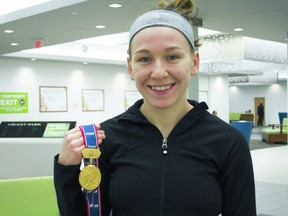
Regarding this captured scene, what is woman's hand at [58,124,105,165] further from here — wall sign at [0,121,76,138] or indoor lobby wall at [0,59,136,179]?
indoor lobby wall at [0,59,136,179]

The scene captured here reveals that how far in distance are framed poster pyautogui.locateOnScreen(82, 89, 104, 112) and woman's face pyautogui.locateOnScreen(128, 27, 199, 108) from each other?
17.0m

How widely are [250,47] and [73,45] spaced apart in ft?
22.6

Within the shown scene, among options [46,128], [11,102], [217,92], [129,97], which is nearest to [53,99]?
[11,102]

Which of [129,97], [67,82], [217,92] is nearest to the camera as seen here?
[67,82]

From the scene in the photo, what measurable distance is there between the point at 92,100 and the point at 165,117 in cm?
1707

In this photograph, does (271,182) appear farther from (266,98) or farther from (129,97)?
(266,98)

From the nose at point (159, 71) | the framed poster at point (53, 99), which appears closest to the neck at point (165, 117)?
the nose at point (159, 71)

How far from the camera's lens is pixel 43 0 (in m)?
8.80

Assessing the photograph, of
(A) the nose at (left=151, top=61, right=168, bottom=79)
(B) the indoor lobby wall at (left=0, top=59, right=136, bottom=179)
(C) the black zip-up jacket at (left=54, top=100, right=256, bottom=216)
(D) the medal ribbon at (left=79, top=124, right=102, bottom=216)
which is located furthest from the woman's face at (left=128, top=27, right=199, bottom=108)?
(B) the indoor lobby wall at (left=0, top=59, right=136, bottom=179)

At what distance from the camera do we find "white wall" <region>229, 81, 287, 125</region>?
37.2 m

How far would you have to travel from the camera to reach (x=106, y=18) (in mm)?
9344

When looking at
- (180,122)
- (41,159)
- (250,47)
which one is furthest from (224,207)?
(250,47)

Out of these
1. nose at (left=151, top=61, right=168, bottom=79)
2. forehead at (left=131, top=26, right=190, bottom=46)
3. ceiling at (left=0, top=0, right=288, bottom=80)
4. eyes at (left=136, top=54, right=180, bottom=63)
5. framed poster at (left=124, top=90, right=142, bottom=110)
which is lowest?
nose at (left=151, top=61, right=168, bottom=79)

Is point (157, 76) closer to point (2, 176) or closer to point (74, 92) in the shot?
point (2, 176)
